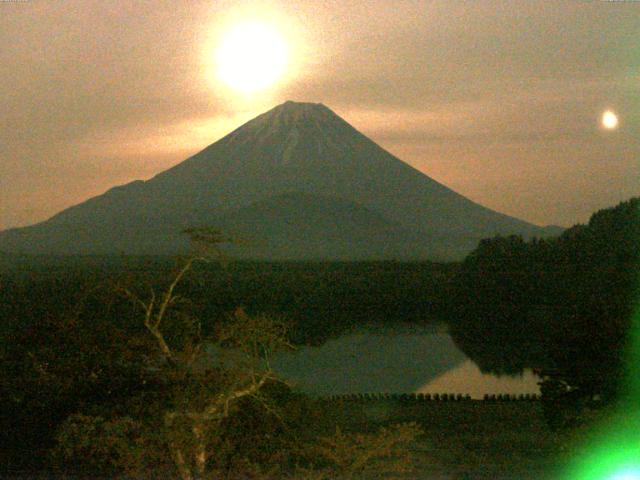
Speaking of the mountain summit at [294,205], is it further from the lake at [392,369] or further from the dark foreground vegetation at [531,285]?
the lake at [392,369]

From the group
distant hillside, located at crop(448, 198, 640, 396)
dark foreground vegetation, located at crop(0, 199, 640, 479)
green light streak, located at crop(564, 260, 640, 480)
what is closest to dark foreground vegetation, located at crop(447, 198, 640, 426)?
distant hillside, located at crop(448, 198, 640, 396)

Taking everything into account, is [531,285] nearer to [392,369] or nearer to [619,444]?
[392,369]

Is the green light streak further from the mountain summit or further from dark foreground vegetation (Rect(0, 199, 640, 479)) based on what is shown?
the mountain summit

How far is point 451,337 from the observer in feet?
94.9

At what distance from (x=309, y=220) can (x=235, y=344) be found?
3932 inches

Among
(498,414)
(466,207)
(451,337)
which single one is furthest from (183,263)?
(466,207)

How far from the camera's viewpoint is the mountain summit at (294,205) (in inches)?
3836

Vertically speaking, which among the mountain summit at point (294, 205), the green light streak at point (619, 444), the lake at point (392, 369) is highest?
the mountain summit at point (294, 205)

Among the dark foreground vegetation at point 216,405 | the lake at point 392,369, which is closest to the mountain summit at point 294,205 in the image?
the lake at point 392,369

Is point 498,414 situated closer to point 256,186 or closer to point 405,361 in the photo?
point 405,361

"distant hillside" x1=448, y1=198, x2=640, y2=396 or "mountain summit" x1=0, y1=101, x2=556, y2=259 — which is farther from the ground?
"mountain summit" x1=0, y1=101, x2=556, y2=259

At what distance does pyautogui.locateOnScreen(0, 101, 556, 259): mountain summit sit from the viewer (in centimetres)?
9744

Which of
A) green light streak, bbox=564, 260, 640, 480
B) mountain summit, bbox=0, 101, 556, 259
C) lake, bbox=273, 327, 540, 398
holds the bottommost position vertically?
lake, bbox=273, 327, 540, 398

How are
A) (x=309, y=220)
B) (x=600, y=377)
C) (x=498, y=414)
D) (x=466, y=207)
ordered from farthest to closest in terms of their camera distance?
(x=466, y=207) < (x=309, y=220) < (x=498, y=414) < (x=600, y=377)
